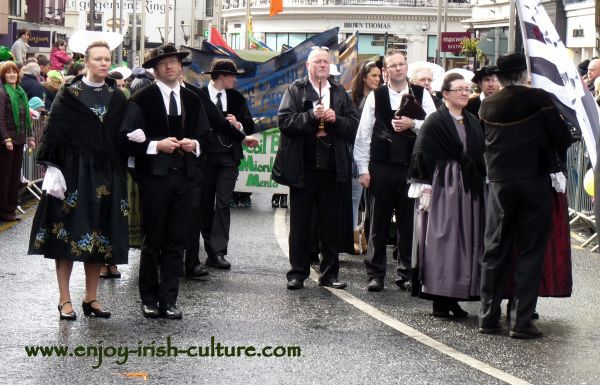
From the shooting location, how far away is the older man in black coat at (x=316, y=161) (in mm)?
11359

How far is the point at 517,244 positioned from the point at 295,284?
7.83ft

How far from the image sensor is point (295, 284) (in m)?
11.2

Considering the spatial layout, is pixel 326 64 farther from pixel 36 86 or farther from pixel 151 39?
pixel 151 39

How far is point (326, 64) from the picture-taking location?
1143cm

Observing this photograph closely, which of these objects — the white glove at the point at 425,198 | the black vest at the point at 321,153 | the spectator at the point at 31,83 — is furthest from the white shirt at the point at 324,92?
the spectator at the point at 31,83

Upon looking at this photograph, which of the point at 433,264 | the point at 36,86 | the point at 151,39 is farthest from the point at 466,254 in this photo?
the point at 151,39

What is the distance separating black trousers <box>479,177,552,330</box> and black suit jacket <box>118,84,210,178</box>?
2.18 m

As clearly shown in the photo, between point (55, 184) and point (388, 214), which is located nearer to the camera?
point (55, 184)

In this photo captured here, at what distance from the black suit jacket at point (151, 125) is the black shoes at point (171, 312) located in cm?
95

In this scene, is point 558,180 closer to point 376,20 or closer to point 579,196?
point 579,196

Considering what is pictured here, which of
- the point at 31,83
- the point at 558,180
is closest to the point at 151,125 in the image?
the point at 558,180

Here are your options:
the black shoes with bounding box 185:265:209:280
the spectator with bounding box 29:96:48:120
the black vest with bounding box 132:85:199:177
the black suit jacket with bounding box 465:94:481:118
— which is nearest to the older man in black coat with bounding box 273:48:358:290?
the black shoes with bounding box 185:265:209:280

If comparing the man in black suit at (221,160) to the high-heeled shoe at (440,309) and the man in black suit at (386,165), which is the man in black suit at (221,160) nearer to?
the man in black suit at (386,165)

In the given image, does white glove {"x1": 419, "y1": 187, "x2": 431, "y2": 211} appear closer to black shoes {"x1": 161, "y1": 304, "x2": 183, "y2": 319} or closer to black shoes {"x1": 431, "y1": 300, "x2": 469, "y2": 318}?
black shoes {"x1": 431, "y1": 300, "x2": 469, "y2": 318}
